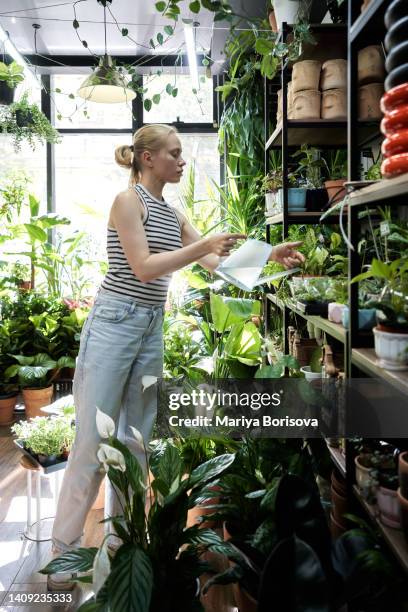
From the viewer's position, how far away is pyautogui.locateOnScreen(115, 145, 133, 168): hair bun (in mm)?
2221

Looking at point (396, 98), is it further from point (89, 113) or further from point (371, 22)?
point (89, 113)

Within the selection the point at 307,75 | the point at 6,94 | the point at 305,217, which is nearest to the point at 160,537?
the point at 305,217

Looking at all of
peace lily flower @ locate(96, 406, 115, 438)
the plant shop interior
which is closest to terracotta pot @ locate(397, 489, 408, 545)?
the plant shop interior

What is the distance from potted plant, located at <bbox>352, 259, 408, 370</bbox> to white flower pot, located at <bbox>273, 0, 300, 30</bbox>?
5.70 feet

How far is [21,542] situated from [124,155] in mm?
1747

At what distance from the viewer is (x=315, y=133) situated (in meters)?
2.72

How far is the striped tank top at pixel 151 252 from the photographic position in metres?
2.06

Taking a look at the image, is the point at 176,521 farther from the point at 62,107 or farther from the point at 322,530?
the point at 62,107

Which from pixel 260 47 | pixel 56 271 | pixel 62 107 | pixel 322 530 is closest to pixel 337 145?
pixel 260 47

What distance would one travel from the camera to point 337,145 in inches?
119

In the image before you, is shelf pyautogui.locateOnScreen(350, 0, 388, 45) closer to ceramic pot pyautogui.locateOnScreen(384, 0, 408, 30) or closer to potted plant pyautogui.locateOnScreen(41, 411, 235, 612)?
ceramic pot pyautogui.locateOnScreen(384, 0, 408, 30)

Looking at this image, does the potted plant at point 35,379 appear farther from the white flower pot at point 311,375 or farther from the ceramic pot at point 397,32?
the ceramic pot at point 397,32

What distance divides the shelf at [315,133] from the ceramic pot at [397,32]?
133 cm

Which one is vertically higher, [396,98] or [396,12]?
[396,12]
